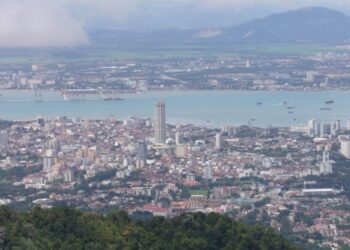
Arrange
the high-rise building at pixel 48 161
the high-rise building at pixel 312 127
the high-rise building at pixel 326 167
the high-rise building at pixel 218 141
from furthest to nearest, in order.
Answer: the high-rise building at pixel 312 127 < the high-rise building at pixel 218 141 < the high-rise building at pixel 48 161 < the high-rise building at pixel 326 167

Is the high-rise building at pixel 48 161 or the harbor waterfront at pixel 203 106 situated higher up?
the high-rise building at pixel 48 161

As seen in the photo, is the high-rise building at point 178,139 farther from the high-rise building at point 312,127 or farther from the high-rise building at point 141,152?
the high-rise building at point 312,127

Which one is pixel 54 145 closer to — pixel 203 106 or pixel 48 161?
pixel 48 161

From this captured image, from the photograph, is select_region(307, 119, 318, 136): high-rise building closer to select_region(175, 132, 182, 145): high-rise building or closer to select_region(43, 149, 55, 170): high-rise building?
select_region(175, 132, 182, 145): high-rise building

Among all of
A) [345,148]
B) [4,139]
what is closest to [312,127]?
[345,148]

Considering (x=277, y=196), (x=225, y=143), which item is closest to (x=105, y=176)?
(x=277, y=196)

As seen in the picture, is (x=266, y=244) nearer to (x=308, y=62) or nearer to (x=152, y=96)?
(x=152, y=96)

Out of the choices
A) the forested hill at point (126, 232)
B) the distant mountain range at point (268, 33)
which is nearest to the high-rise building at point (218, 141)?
the forested hill at point (126, 232)
